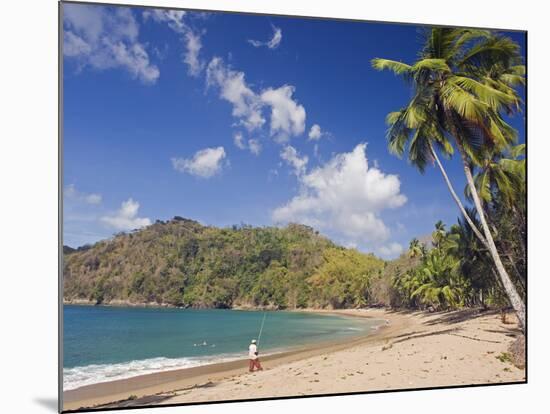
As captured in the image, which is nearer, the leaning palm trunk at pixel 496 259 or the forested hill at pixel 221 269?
the forested hill at pixel 221 269

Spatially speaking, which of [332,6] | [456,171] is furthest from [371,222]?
[332,6]

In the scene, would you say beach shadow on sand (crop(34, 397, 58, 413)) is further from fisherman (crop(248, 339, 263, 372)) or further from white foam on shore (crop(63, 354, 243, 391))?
fisherman (crop(248, 339, 263, 372))

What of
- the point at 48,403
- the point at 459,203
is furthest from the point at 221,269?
the point at 459,203

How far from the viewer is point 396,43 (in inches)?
245

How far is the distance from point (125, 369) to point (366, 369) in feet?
7.33

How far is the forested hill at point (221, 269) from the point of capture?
18.0 ft

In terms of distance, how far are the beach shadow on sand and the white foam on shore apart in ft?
0.64

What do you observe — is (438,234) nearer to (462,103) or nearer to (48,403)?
(462,103)

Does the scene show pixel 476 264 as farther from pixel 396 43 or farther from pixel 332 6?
pixel 332 6

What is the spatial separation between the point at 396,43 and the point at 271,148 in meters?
1.64

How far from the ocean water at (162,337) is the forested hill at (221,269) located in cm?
13

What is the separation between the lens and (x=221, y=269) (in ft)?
19.4

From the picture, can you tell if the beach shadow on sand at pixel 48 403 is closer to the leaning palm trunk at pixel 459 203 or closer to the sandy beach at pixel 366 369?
the sandy beach at pixel 366 369

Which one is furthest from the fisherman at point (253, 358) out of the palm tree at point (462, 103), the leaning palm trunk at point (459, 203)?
the leaning palm trunk at point (459, 203)
